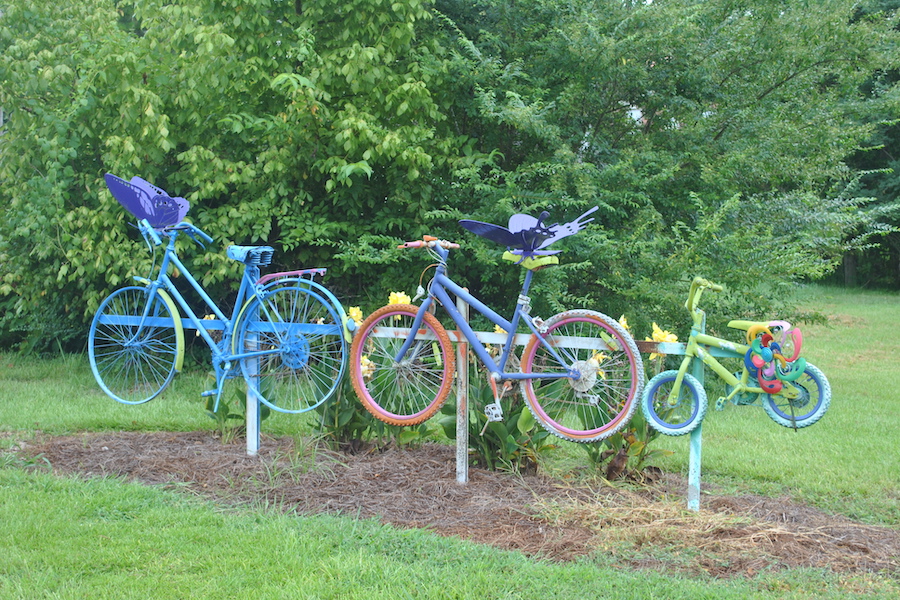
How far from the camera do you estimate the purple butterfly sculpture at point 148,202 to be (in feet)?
16.1

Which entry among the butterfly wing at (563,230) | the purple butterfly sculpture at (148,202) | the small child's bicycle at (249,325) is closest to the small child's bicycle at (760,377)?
the butterfly wing at (563,230)

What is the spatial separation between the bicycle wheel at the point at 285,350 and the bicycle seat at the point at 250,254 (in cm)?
21

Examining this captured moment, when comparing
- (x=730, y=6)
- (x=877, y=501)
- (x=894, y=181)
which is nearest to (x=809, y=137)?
(x=730, y=6)

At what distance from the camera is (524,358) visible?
4.18m

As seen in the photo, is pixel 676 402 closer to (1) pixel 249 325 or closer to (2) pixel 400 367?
(2) pixel 400 367

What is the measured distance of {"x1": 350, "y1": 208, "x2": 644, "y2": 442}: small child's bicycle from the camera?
3998 millimetres

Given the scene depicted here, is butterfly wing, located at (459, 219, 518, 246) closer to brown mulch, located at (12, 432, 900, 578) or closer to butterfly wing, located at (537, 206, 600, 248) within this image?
butterfly wing, located at (537, 206, 600, 248)

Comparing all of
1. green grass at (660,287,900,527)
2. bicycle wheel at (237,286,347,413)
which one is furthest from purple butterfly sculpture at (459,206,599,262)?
green grass at (660,287,900,527)

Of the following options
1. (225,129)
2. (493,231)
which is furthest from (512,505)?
(225,129)

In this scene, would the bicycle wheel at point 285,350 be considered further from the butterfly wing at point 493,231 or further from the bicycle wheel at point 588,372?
the bicycle wheel at point 588,372

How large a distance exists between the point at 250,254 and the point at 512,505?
1.99 meters

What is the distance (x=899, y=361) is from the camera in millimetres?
9477

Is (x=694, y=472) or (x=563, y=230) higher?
(x=563, y=230)

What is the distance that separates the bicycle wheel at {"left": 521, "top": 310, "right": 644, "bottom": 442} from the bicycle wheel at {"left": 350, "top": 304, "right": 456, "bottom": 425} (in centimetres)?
48
